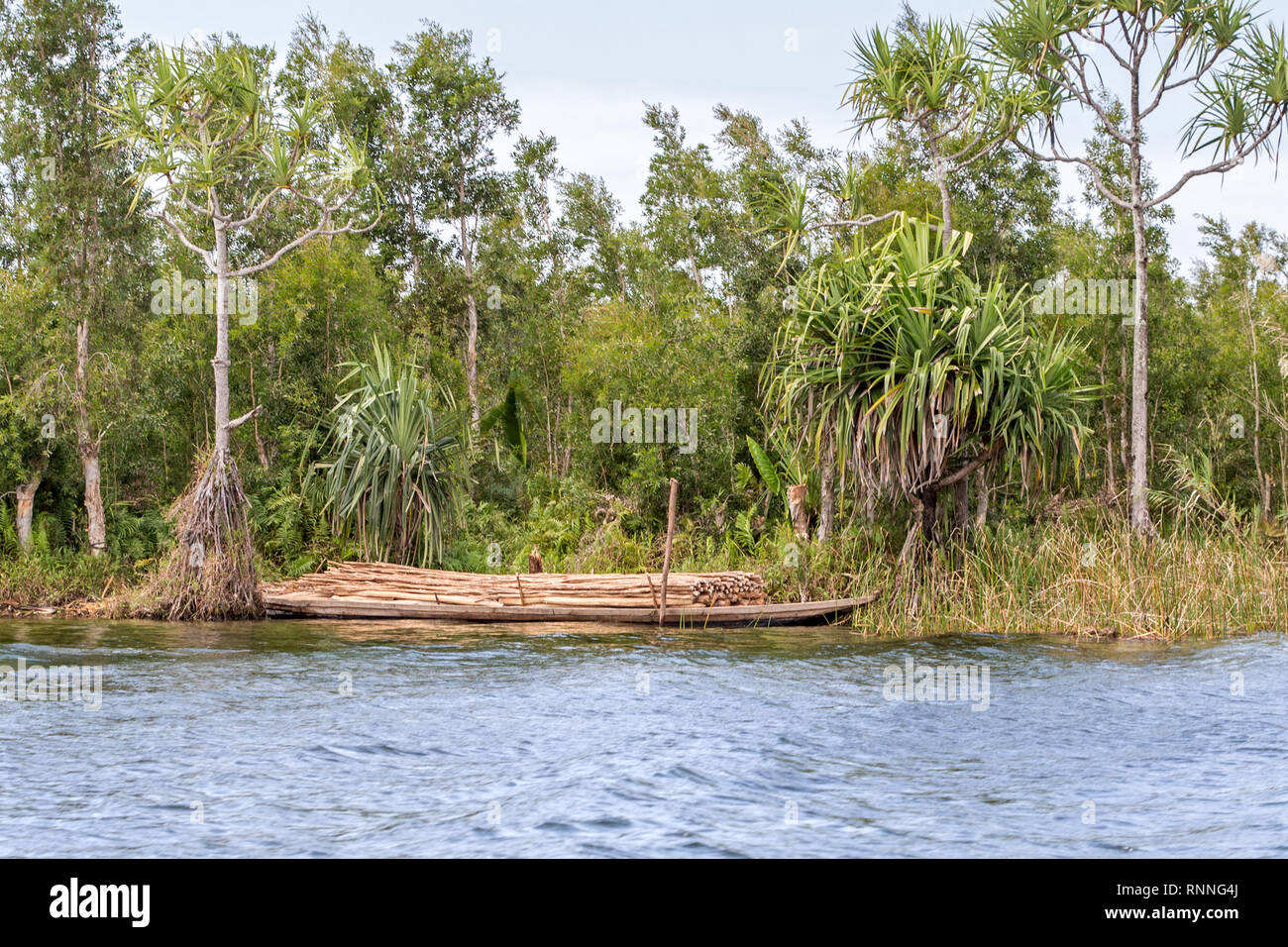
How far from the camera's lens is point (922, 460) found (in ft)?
43.3

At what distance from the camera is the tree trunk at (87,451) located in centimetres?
1830

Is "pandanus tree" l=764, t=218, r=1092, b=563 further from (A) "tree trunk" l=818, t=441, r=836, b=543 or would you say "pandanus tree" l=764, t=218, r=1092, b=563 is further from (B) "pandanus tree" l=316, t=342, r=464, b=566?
(B) "pandanus tree" l=316, t=342, r=464, b=566

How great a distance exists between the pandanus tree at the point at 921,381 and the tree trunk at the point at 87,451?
11.5m

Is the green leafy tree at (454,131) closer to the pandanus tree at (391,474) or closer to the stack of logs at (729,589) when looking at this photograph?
the pandanus tree at (391,474)

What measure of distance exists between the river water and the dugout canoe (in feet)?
6.26

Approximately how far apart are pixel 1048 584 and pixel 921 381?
9.17 ft

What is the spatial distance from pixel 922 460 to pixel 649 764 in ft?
22.8

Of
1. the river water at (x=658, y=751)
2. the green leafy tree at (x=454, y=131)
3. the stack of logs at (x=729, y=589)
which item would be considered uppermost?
the green leafy tree at (x=454, y=131)

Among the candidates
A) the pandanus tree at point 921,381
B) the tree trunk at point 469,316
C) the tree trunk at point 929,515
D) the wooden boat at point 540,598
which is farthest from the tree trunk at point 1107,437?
the tree trunk at point 469,316

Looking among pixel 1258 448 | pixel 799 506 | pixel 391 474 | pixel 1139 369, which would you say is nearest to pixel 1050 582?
pixel 799 506

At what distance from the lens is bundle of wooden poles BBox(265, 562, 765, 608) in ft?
49.0

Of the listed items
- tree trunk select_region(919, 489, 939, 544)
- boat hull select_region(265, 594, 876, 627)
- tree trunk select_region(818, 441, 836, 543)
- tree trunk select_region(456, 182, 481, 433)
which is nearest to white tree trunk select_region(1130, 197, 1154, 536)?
tree trunk select_region(919, 489, 939, 544)

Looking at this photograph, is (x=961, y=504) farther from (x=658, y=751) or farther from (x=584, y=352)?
(x=584, y=352)
